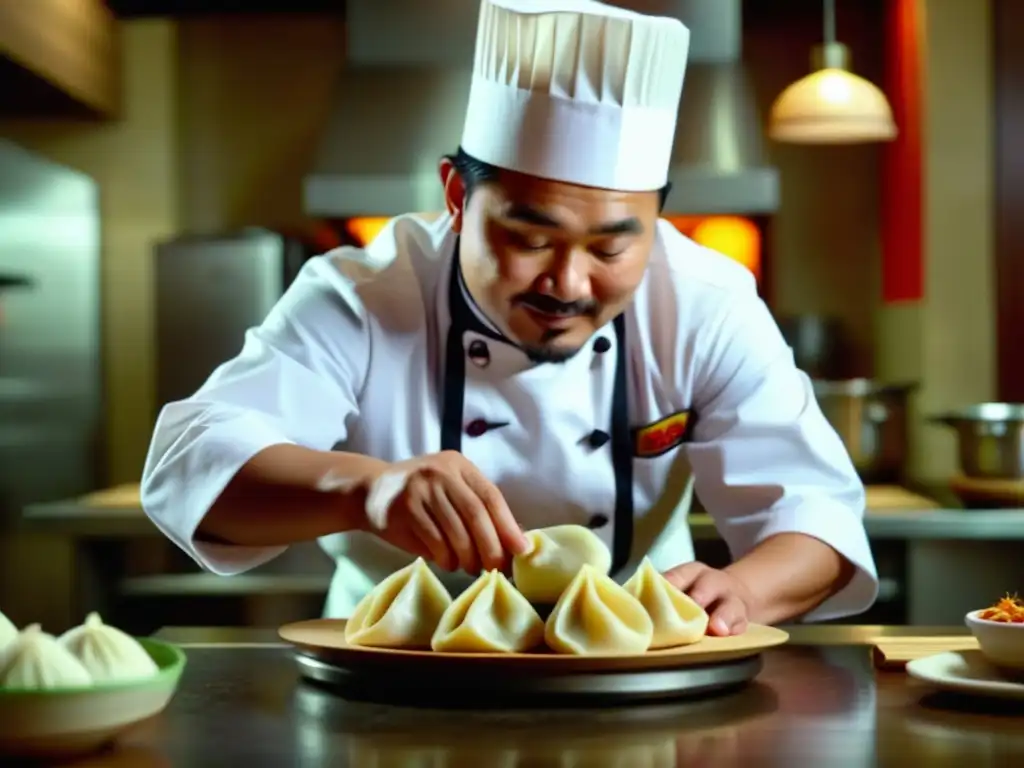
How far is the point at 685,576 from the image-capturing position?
1616mm

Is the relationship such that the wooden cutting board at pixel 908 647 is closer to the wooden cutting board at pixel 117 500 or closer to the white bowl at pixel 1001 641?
the white bowl at pixel 1001 641

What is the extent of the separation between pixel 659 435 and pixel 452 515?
70 cm

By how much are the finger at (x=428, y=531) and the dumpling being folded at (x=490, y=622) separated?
75 millimetres

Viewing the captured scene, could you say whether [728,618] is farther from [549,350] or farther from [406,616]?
[549,350]

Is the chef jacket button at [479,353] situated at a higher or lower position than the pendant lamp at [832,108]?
lower

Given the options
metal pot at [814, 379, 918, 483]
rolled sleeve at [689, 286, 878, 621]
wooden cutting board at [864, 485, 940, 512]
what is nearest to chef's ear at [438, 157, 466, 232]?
rolled sleeve at [689, 286, 878, 621]

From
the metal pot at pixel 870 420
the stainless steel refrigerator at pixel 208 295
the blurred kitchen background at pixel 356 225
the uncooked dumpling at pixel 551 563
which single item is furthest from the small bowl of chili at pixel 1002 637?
the stainless steel refrigerator at pixel 208 295

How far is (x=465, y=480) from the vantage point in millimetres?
1476

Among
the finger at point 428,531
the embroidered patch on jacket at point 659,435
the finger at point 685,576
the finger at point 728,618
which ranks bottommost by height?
the finger at point 728,618

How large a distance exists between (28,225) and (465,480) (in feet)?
9.60

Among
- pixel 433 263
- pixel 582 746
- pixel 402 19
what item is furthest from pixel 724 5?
pixel 582 746

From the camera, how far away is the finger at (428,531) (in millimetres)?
1477

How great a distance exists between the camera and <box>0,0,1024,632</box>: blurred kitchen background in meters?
3.64

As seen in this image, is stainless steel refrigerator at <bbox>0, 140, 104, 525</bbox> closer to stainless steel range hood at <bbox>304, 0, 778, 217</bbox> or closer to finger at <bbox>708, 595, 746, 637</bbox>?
stainless steel range hood at <bbox>304, 0, 778, 217</bbox>
